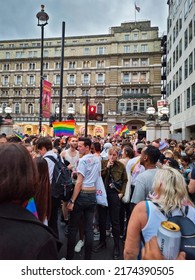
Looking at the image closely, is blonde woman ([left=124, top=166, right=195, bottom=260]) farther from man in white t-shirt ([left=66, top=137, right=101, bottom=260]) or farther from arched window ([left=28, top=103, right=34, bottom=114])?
arched window ([left=28, top=103, right=34, bottom=114])

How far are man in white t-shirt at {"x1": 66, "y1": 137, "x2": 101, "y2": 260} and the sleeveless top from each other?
1943 mm

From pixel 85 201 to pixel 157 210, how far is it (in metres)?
2.04

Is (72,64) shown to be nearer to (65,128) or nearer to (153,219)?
(65,128)

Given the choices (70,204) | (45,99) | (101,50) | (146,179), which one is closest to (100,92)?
(101,50)

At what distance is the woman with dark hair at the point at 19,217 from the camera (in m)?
1.16

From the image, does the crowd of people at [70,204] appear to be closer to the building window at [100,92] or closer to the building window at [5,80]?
the building window at [100,92]

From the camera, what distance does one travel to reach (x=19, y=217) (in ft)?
4.00

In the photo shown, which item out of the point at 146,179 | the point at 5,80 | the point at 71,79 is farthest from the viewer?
the point at 5,80

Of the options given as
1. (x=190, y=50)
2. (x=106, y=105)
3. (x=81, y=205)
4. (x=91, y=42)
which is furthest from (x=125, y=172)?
(x=91, y=42)

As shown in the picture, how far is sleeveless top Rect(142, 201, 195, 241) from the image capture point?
1.87 m

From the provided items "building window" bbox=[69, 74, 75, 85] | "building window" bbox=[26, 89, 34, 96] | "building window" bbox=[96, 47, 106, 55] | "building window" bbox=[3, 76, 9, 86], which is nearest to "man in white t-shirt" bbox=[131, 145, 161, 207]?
"building window" bbox=[96, 47, 106, 55]
